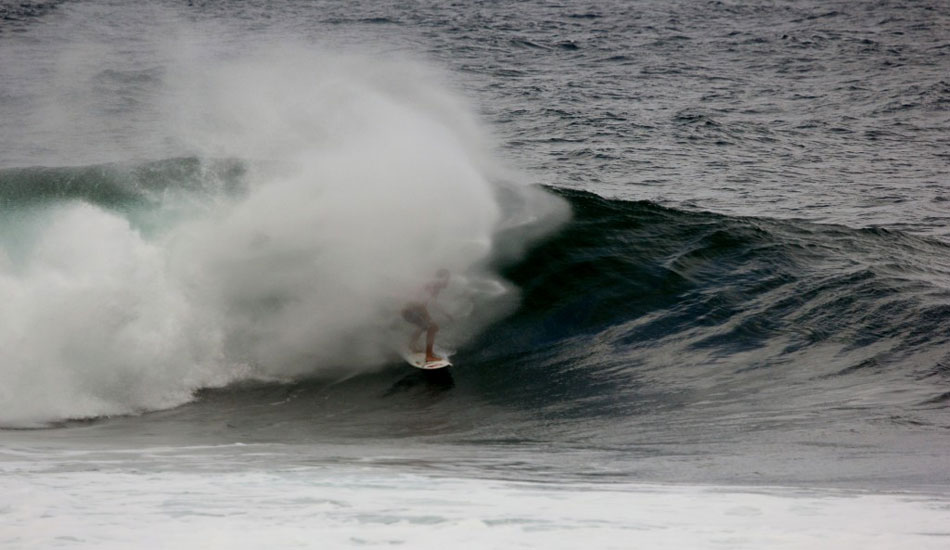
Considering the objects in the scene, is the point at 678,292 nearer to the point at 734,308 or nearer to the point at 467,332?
the point at 734,308

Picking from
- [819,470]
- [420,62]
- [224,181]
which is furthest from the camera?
[420,62]

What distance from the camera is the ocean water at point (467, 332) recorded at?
553 centimetres

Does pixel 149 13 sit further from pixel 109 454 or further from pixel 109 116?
pixel 109 454

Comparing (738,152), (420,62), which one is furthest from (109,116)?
(738,152)

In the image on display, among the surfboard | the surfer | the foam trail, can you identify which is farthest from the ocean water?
the surfer

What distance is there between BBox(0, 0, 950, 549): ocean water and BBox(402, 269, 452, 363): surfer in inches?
11.3

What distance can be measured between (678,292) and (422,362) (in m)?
3.87

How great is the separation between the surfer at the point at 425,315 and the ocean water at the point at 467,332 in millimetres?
286

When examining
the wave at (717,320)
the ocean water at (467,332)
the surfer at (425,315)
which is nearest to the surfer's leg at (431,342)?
the surfer at (425,315)

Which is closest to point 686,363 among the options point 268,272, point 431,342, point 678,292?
point 678,292

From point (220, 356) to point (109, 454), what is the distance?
328 cm

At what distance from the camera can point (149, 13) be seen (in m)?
44.1

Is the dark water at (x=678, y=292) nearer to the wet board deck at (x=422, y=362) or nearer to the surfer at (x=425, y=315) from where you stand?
the wet board deck at (x=422, y=362)

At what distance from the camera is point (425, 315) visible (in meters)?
10.6
